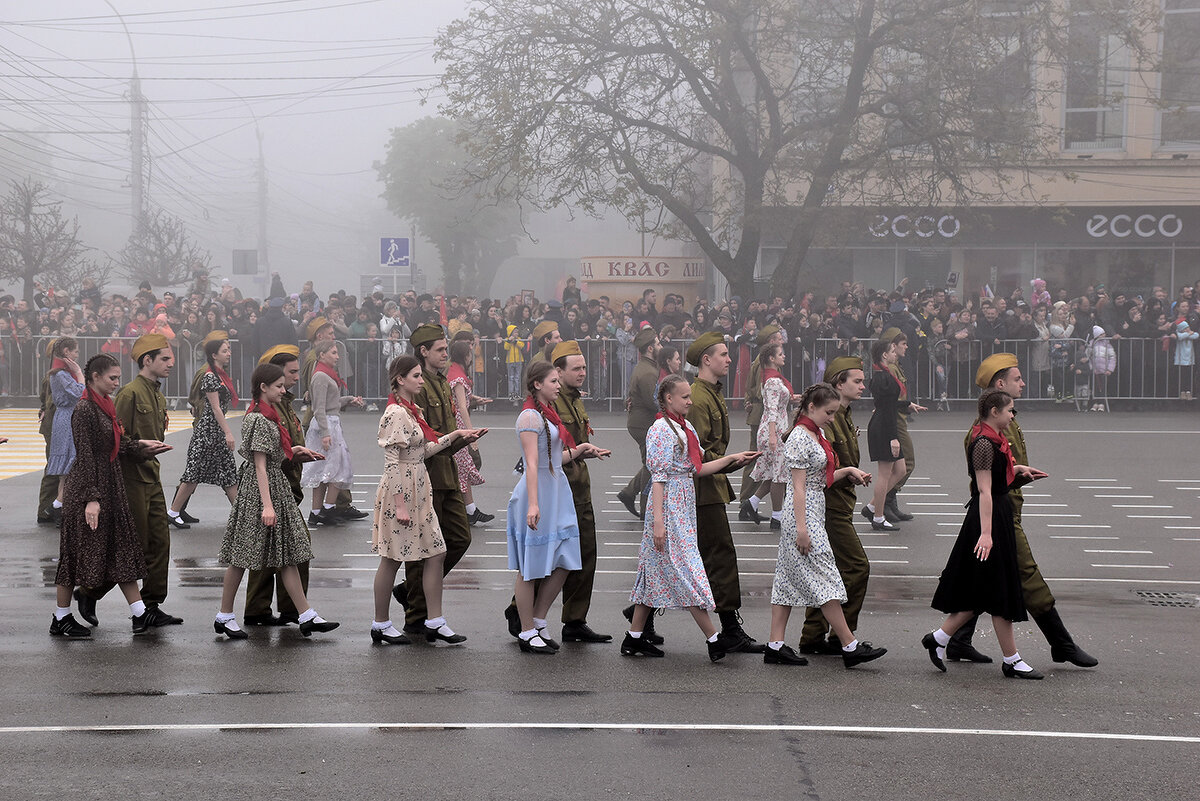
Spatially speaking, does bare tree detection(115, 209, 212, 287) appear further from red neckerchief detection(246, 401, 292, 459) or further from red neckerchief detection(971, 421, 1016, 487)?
red neckerchief detection(971, 421, 1016, 487)

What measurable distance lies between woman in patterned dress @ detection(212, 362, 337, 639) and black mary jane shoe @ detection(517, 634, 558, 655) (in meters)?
1.18

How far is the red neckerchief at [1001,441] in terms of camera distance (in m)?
7.31

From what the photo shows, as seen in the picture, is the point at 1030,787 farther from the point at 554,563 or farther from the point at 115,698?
the point at 115,698

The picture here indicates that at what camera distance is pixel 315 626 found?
794 cm

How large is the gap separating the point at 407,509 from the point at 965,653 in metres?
3.29

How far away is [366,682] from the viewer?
6.99 m

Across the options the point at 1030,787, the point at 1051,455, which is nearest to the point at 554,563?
the point at 1030,787

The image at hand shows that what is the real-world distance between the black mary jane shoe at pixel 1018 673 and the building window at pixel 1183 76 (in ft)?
99.1

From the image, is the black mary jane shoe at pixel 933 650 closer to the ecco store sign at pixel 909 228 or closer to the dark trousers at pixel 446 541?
the dark trousers at pixel 446 541

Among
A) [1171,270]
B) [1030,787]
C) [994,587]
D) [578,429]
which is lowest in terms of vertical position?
[1030,787]

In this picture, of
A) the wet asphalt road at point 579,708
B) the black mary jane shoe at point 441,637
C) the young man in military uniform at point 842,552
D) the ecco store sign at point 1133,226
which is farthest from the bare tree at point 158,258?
the young man in military uniform at point 842,552

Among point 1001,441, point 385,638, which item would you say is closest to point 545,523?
point 385,638

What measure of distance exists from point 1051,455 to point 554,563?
11783 millimetres

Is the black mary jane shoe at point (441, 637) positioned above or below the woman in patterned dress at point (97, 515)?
below
